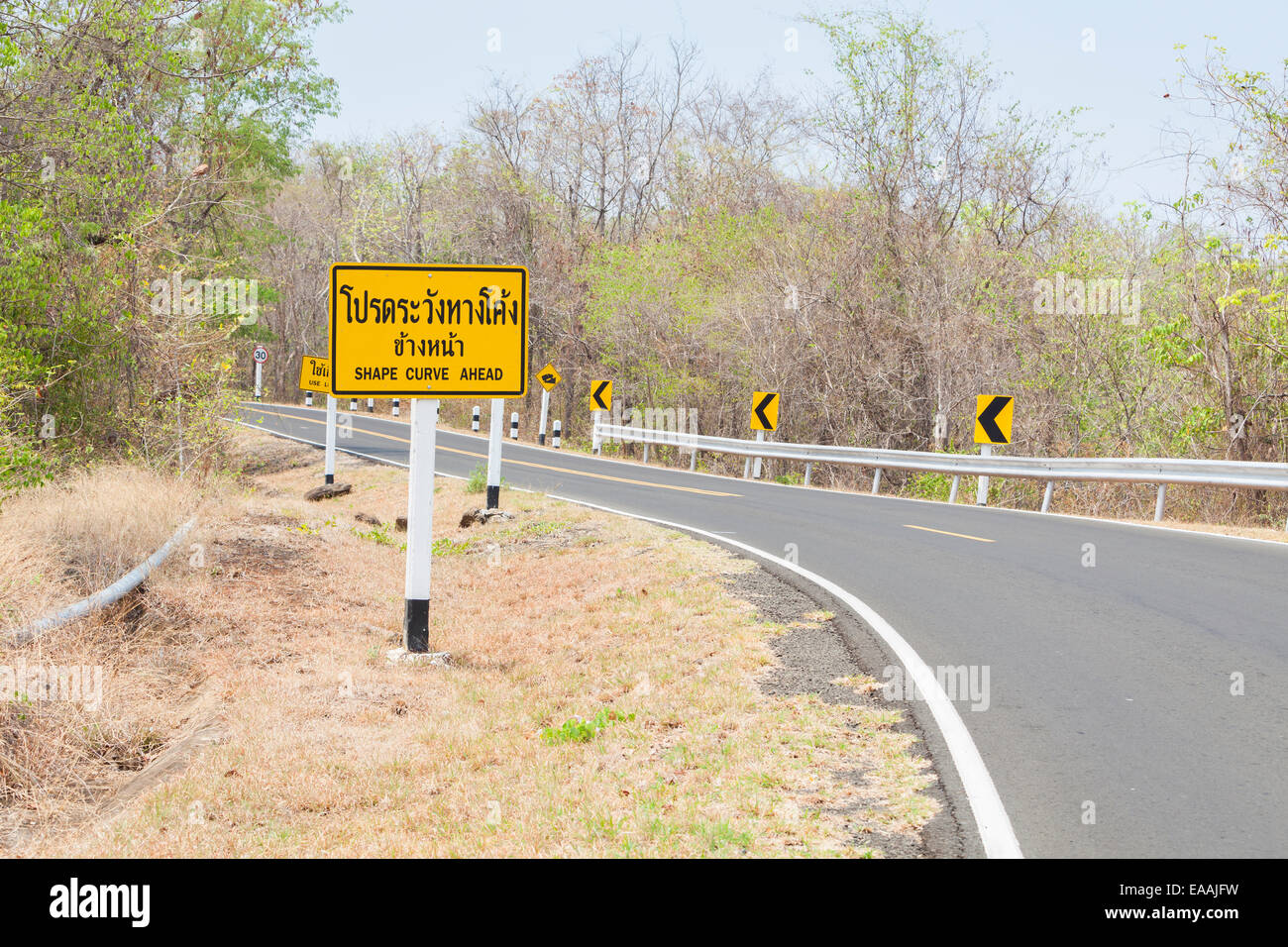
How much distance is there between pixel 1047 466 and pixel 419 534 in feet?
41.8

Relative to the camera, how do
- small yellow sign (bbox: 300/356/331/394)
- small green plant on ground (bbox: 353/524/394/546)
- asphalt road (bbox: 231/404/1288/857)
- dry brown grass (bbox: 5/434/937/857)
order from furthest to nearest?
small yellow sign (bbox: 300/356/331/394)
small green plant on ground (bbox: 353/524/394/546)
dry brown grass (bbox: 5/434/937/857)
asphalt road (bbox: 231/404/1288/857)

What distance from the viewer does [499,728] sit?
646 cm

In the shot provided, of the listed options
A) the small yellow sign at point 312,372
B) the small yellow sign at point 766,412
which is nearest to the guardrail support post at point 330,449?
the small yellow sign at point 312,372

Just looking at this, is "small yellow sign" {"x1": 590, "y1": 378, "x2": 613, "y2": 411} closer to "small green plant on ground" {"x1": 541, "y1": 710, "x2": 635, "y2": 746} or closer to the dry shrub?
the dry shrub

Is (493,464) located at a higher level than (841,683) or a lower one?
higher

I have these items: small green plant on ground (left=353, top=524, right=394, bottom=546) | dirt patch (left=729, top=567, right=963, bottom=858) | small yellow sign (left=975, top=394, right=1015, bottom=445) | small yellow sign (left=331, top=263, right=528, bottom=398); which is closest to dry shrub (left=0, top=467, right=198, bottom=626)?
small green plant on ground (left=353, top=524, right=394, bottom=546)

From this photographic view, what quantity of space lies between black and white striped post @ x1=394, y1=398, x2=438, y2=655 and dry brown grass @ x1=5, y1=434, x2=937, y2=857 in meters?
0.36

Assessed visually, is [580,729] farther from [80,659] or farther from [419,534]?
[80,659]

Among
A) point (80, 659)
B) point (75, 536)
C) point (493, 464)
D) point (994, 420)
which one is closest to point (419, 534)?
point (80, 659)

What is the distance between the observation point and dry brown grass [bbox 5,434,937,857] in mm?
4500

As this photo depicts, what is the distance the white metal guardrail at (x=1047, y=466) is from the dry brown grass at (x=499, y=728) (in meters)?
7.98

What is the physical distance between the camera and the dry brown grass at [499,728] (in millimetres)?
4500

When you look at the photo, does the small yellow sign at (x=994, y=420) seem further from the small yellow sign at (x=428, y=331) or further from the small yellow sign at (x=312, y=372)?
the small yellow sign at (x=312, y=372)
